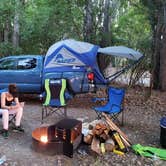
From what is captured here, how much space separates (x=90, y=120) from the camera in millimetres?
7707

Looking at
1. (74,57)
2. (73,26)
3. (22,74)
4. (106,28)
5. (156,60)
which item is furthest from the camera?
(73,26)

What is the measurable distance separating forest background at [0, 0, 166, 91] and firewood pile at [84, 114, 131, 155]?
7359mm

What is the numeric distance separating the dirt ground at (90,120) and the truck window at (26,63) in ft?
3.38

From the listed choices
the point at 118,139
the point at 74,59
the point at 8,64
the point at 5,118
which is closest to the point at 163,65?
the point at 74,59

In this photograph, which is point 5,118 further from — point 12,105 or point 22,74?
point 22,74

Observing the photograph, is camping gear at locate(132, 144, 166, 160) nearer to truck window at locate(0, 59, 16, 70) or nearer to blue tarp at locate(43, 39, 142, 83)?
blue tarp at locate(43, 39, 142, 83)

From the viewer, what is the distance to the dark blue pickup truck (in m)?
9.03

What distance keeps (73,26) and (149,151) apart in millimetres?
10005

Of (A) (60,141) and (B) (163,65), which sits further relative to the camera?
(B) (163,65)

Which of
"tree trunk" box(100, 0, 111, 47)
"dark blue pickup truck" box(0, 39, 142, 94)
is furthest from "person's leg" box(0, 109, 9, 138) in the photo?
"tree trunk" box(100, 0, 111, 47)

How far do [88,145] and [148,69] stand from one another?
8.15 m

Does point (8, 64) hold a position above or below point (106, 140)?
above

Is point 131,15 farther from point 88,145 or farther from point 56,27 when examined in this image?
point 88,145

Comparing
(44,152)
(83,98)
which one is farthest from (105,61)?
(44,152)
